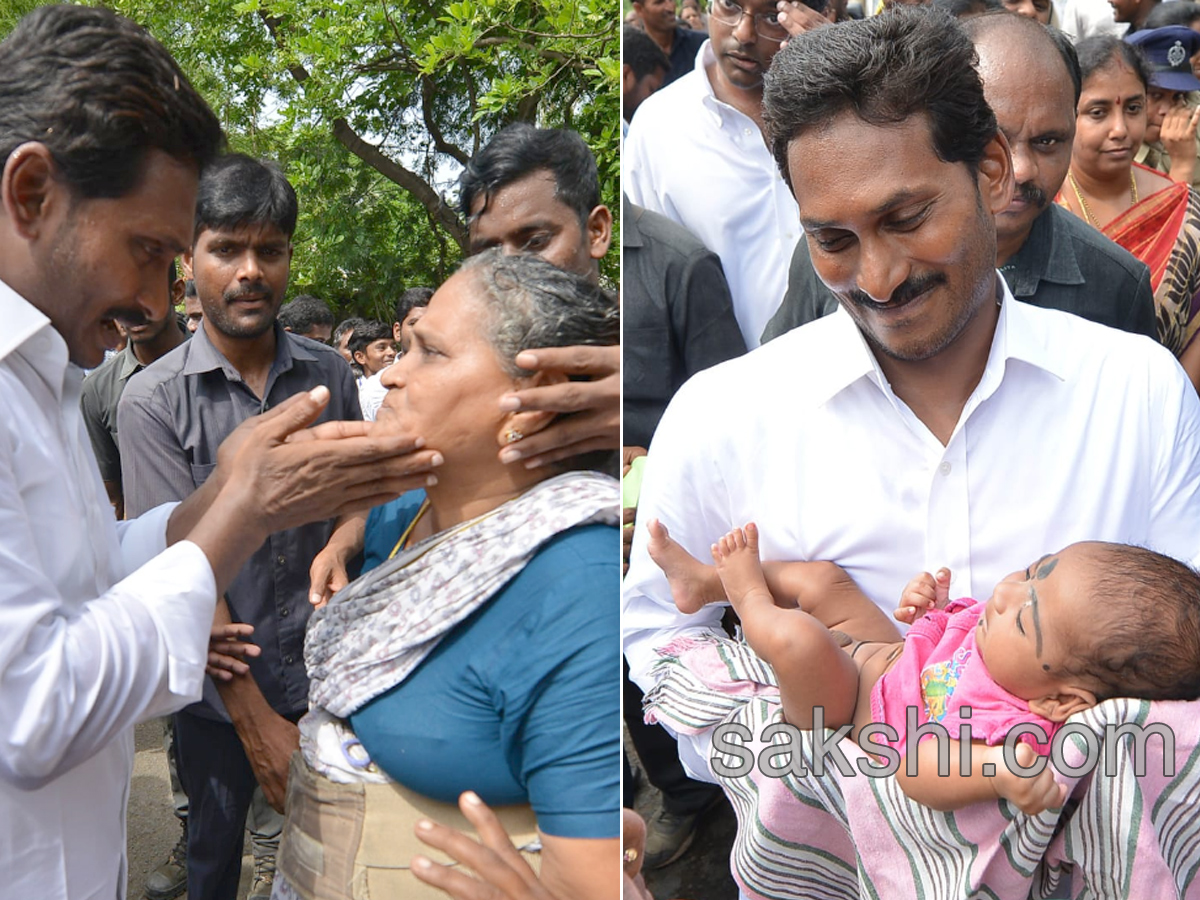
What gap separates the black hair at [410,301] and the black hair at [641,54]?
49 centimetres

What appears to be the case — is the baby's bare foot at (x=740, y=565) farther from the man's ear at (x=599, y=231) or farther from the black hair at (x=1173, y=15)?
the black hair at (x=1173, y=15)

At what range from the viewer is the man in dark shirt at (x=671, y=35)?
140 centimetres

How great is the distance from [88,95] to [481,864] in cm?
113

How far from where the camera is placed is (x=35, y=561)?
127 centimetres

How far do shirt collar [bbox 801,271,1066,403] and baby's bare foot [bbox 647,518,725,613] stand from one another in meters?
0.28

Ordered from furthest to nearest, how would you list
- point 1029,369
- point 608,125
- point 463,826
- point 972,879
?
point 608,125 < point 463,826 < point 1029,369 < point 972,879

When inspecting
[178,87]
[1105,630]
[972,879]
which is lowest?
[972,879]

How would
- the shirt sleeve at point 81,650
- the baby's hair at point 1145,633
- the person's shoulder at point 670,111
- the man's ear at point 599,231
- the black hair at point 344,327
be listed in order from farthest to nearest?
the black hair at point 344,327 → the man's ear at point 599,231 → the person's shoulder at point 670,111 → the shirt sleeve at point 81,650 → the baby's hair at point 1145,633

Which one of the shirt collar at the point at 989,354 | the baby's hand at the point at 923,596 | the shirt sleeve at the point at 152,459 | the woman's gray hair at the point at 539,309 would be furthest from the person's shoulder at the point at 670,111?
the shirt sleeve at the point at 152,459

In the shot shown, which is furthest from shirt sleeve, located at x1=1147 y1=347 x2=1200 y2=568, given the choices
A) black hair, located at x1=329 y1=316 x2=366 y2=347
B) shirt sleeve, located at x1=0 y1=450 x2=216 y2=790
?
black hair, located at x1=329 y1=316 x2=366 y2=347

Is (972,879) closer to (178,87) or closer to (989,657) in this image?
(989,657)

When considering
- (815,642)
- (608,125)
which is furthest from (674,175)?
(815,642)

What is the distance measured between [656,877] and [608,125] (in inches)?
45.2

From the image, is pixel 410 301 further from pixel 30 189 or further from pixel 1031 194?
pixel 1031 194
